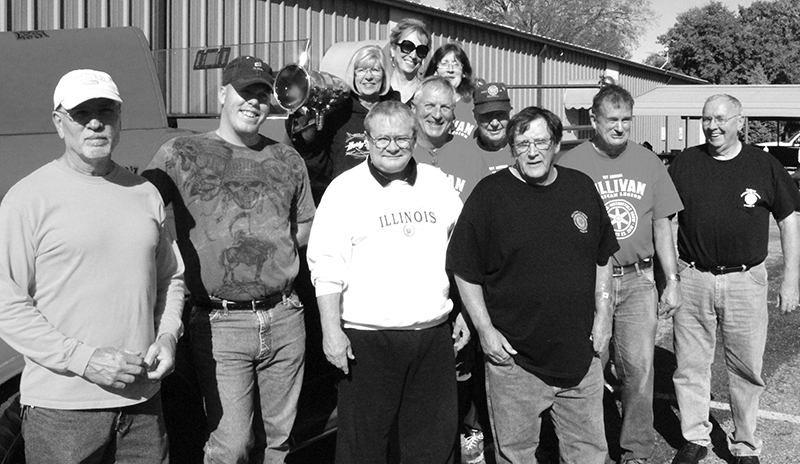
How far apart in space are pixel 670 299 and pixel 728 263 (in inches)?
16.5

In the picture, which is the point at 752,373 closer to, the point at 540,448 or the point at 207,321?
the point at 540,448

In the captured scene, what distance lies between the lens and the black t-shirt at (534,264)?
333cm

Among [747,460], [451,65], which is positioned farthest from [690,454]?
[451,65]

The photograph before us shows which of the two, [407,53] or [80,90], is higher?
[407,53]

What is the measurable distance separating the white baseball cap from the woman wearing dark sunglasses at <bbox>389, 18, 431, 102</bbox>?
2352mm

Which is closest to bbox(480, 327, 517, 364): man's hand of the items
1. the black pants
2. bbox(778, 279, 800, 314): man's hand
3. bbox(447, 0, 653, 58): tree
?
the black pants

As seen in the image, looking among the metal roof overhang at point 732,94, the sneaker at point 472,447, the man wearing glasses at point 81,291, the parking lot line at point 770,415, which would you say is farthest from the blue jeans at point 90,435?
the metal roof overhang at point 732,94

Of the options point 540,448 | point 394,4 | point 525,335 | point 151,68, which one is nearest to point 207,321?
point 525,335

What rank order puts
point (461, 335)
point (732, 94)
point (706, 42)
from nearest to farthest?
1. point (461, 335)
2. point (732, 94)
3. point (706, 42)

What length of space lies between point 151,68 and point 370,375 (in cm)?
229

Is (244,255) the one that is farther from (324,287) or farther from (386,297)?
(386,297)

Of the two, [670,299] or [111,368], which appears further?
[670,299]

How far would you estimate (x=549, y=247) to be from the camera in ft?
10.9

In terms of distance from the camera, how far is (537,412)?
136 inches
